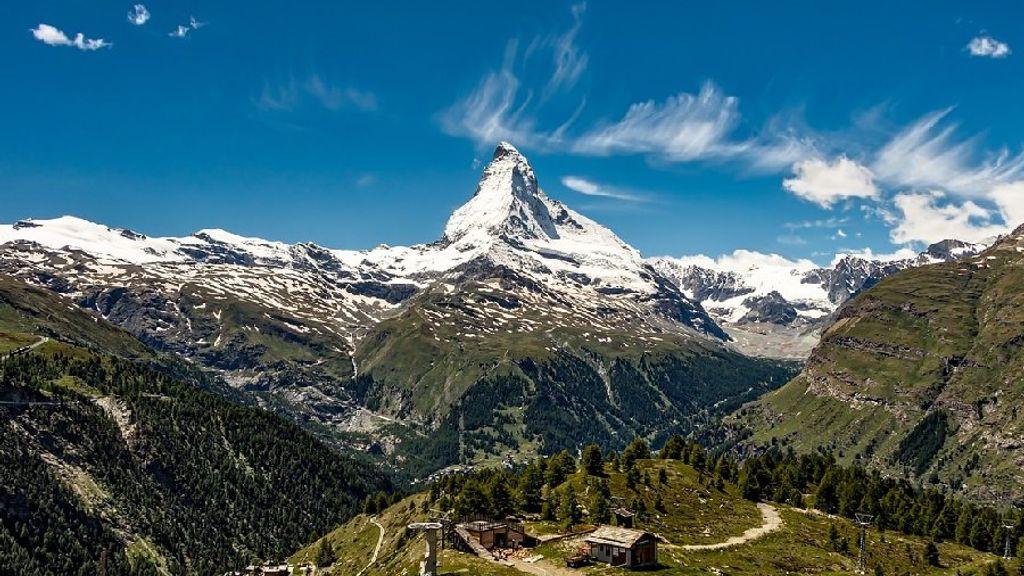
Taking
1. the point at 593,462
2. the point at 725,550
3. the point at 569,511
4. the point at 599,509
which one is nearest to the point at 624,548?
the point at 725,550

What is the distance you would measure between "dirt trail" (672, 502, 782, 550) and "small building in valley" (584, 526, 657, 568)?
1803 centimetres

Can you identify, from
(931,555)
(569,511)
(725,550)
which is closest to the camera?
(725,550)

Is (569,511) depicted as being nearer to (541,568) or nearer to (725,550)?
(725,550)

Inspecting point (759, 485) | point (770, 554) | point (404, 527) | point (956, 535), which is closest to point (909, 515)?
point (956, 535)

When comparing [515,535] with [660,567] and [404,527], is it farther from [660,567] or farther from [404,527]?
[404,527]

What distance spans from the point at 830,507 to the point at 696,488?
3632 cm

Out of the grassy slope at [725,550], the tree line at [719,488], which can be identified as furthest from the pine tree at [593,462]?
the grassy slope at [725,550]

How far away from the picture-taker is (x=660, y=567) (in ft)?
352

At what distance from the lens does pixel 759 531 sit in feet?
469

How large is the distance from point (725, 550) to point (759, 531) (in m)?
20.4

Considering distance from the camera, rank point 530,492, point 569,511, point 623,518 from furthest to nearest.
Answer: point 530,492 → point 569,511 → point 623,518

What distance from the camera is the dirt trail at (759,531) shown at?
128 meters

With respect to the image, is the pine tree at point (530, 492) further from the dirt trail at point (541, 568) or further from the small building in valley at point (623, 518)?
the dirt trail at point (541, 568)

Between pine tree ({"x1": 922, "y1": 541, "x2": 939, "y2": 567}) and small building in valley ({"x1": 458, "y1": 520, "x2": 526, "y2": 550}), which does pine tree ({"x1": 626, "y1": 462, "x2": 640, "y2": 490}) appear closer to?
small building in valley ({"x1": 458, "y1": 520, "x2": 526, "y2": 550})
